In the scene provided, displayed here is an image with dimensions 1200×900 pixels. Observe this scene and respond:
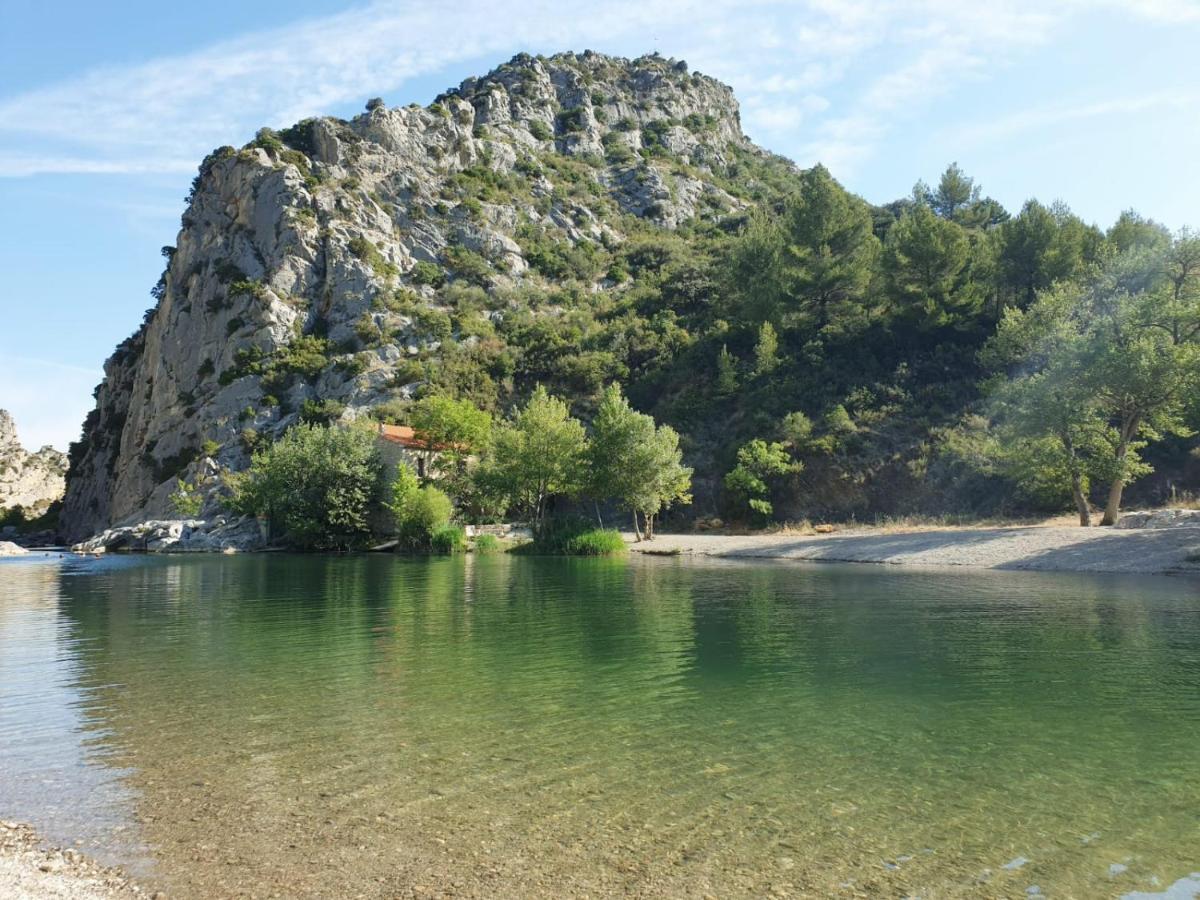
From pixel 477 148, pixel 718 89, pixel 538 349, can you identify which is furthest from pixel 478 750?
pixel 718 89

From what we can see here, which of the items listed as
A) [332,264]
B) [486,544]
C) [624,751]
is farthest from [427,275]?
[624,751]

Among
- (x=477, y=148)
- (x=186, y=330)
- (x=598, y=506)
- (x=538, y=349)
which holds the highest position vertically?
(x=477, y=148)

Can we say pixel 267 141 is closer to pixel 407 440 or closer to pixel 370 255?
pixel 370 255

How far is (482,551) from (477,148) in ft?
244

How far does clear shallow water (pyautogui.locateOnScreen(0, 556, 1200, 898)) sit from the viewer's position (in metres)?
6.50

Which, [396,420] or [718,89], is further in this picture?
[718,89]

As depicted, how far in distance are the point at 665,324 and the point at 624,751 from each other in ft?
235

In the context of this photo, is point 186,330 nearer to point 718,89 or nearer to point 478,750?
point 478,750

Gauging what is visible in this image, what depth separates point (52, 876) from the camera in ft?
20.7

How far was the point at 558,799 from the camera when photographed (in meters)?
8.05

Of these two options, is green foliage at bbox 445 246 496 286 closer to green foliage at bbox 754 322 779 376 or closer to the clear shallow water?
green foliage at bbox 754 322 779 376

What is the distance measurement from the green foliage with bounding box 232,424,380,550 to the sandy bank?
2193 cm

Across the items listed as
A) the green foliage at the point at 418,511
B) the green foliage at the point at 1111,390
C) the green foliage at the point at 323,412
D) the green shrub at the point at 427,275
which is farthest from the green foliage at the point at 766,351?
the green shrub at the point at 427,275

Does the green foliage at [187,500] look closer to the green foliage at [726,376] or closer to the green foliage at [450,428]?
the green foliage at [450,428]
